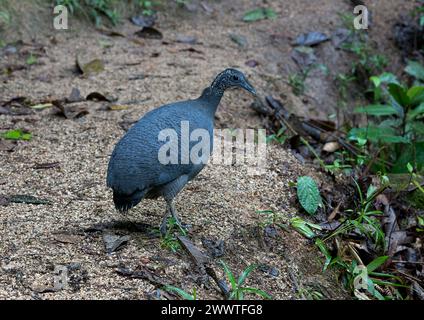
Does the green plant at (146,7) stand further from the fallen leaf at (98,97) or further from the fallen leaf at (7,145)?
the fallen leaf at (7,145)

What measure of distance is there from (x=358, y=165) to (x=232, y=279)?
96.0 inches

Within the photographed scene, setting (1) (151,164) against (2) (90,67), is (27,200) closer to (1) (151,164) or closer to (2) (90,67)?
(1) (151,164)

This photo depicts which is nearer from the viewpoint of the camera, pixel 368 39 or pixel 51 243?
pixel 51 243

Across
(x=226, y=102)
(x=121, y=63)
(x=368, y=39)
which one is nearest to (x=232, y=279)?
(x=226, y=102)

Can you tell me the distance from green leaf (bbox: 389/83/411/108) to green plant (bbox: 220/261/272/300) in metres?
3.08

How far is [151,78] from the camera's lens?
6871mm

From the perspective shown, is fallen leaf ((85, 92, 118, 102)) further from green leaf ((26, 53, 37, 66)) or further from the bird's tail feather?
the bird's tail feather

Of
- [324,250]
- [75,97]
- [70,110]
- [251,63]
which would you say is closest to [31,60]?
[75,97]

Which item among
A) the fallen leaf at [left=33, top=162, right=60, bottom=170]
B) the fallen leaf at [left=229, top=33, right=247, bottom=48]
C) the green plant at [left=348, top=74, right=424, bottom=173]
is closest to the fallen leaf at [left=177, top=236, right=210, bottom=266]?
the fallen leaf at [left=33, top=162, right=60, bottom=170]

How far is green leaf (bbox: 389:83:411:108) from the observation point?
20.3ft

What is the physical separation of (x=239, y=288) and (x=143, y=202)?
1.33 metres

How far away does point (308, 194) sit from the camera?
4840 millimetres

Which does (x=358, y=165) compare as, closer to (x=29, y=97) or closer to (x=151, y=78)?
(x=151, y=78)
